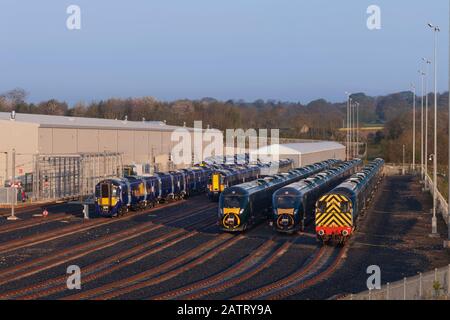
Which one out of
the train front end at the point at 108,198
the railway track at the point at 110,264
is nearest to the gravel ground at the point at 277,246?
the railway track at the point at 110,264

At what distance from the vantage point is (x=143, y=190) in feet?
148

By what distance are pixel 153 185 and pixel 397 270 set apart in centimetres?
2468

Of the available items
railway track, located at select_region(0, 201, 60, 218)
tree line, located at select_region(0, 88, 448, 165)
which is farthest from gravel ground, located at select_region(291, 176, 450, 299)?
tree line, located at select_region(0, 88, 448, 165)

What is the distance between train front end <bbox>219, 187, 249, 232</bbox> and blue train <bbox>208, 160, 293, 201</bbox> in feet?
47.0

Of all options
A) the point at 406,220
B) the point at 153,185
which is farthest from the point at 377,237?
the point at 153,185

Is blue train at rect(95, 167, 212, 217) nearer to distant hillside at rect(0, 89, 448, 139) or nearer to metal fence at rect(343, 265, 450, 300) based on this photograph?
metal fence at rect(343, 265, 450, 300)

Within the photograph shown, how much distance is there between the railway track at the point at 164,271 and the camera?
21188mm

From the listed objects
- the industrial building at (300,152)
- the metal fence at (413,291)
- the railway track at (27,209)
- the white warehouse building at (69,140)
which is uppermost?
the white warehouse building at (69,140)

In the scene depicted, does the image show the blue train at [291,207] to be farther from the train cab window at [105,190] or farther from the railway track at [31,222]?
→ the railway track at [31,222]

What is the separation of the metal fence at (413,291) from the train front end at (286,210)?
46.3ft

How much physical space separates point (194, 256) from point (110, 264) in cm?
359

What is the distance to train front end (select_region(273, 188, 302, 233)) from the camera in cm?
3362

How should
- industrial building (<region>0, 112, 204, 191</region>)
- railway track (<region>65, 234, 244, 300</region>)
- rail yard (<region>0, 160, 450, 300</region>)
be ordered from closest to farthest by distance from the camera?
railway track (<region>65, 234, 244, 300</region>) → rail yard (<region>0, 160, 450, 300</region>) → industrial building (<region>0, 112, 204, 191</region>)

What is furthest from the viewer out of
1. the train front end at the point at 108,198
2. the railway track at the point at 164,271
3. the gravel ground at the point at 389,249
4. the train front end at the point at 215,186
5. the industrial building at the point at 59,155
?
the industrial building at the point at 59,155
